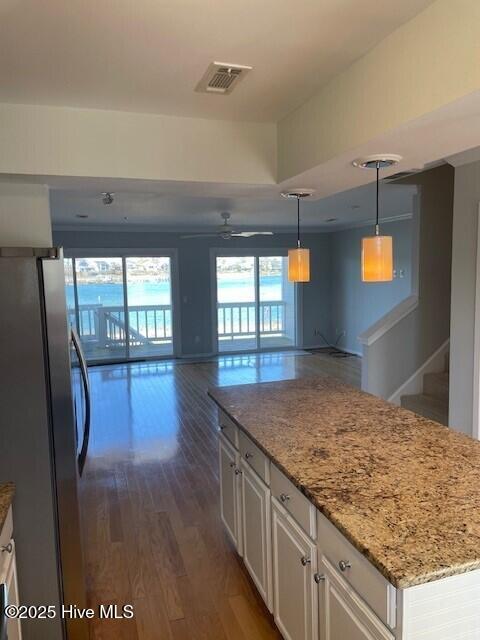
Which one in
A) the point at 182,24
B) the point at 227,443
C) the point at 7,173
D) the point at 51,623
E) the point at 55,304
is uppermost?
the point at 182,24

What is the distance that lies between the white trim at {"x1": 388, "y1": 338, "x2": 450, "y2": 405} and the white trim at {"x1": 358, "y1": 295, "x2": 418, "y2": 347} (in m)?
0.59

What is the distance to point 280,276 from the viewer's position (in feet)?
32.3

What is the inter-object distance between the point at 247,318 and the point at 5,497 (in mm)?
8184

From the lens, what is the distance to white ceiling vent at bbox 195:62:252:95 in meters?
1.85

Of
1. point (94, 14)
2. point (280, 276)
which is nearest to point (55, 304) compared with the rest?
point (94, 14)

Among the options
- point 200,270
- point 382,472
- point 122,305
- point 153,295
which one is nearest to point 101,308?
point 122,305

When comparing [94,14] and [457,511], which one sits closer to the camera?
[457,511]

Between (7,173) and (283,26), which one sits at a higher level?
(283,26)

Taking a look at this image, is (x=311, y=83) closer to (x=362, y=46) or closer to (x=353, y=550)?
(x=362, y=46)

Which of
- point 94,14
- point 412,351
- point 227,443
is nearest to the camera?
point 94,14

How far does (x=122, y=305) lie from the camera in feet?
28.8

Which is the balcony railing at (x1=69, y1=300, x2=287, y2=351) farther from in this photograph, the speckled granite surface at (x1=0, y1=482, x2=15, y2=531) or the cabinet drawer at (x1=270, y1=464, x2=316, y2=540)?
the cabinet drawer at (x1=270, y1=464, x2=316, y2=540)

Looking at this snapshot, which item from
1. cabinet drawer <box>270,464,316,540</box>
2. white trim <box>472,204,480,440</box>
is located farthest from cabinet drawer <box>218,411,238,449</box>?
white trim <box>472,204,480,440</box>

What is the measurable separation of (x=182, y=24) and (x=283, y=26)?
347 mm
